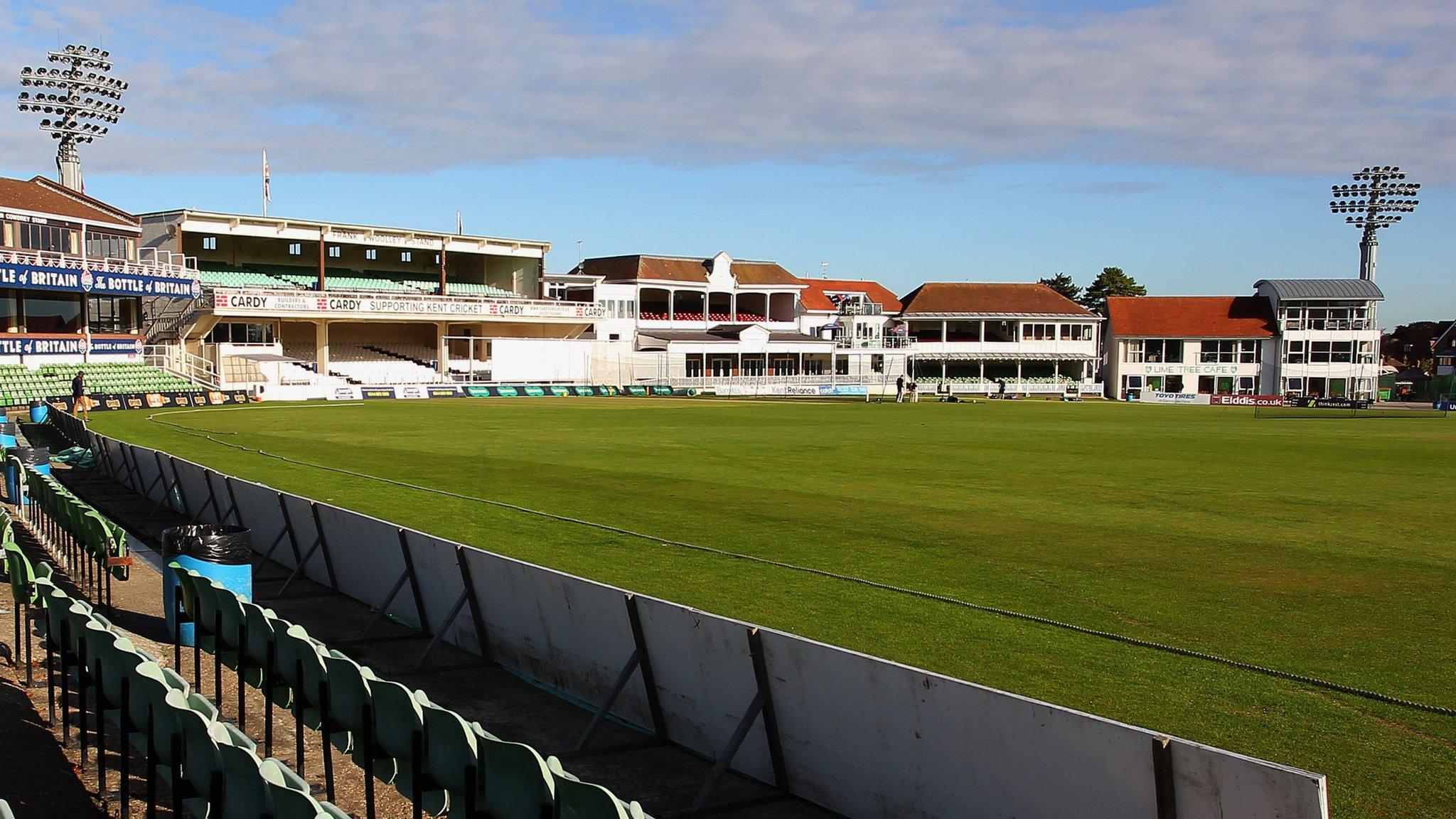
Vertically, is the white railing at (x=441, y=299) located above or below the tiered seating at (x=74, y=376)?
above

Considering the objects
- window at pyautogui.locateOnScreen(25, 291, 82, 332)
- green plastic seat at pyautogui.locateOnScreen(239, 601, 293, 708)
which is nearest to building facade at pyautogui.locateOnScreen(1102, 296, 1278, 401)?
window at pyautogui.locateOnScreen(25, 291, 82, 332)

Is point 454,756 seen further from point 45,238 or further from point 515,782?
point 45,238

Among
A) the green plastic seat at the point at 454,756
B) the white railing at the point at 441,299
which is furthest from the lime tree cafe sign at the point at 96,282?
the green plastic seat at the point at 454,756

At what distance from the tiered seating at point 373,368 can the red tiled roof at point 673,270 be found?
19363 mm

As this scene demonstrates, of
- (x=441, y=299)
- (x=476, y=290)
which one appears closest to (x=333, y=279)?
(x=441, y=299)

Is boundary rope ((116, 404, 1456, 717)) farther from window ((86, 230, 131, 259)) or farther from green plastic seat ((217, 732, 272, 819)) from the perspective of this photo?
window ((86, 230, 131, 259))

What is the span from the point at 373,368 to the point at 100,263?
15957 mm

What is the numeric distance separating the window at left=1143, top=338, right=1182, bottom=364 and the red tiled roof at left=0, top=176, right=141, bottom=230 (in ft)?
230

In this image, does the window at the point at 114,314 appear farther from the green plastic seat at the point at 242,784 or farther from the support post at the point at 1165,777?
the support post at the point at 1165,777

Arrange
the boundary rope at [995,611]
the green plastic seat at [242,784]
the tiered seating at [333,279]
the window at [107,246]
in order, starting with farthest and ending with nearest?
1. the tiered seating at [333,279]
2. the window at [107,246]
3. the boundary rope at [995,611]
4. the green plastic seat at [242,784]

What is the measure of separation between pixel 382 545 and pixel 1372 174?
101 meters

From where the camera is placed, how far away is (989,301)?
89.2m

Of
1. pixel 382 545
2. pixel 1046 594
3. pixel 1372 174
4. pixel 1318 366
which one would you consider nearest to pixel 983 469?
pixel 1046 594

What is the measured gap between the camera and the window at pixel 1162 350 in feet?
284
